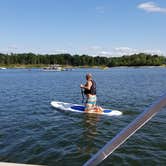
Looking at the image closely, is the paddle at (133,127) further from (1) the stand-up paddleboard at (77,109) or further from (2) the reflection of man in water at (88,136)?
(1) the stand-up paddleboard at (77,109)

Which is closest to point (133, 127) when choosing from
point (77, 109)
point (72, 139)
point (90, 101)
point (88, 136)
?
point (72, 139)

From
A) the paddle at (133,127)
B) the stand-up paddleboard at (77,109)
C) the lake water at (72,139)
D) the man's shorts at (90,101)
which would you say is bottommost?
the lake water at (72,139)

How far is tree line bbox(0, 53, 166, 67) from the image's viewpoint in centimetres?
18600

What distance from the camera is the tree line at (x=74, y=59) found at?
186000mm

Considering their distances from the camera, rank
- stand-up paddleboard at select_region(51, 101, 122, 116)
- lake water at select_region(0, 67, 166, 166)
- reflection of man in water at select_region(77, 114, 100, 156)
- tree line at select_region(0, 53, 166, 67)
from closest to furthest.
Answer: lake water at select_region(0, 67, 166, 166) → reflection of man in water at select_region(77, 114, 100, 156) → stand-up paddleboard at select_region(51, 101, 122, 116) → tree line at select_region(0, 53, 166, 67)

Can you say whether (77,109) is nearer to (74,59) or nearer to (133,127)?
(133,127)

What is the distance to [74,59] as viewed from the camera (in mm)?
194875

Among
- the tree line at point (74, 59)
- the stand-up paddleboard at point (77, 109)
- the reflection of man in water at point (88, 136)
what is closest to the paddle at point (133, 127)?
the reflection of man in water at point (88, 136)

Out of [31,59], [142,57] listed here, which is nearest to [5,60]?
[31,59]

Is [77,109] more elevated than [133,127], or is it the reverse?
[133,127]

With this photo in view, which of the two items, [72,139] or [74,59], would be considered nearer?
[72,139]

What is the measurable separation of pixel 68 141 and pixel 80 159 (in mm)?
1844

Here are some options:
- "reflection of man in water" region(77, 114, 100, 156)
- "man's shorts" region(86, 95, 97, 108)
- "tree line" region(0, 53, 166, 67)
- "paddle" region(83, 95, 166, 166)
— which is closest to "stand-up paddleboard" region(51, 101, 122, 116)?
"man's shorts" region(86, 95, 97, 108)

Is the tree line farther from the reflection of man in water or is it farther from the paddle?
the paddle
